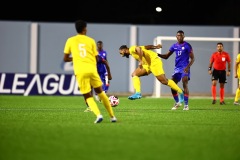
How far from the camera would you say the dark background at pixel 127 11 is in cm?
3828

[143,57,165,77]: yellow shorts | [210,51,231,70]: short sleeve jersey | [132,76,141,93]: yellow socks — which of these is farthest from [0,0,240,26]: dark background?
[143,57,165,77]: yellow shorts

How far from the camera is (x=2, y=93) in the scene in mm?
26500

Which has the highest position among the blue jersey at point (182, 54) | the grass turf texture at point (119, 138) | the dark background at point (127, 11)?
the dark background at point (127, 11)

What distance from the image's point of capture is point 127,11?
3894 cm

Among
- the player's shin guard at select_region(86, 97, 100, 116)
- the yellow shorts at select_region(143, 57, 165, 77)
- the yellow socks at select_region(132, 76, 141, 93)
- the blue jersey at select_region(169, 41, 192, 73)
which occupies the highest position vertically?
the blue jersey at select_region(169, 41, 192, 73)

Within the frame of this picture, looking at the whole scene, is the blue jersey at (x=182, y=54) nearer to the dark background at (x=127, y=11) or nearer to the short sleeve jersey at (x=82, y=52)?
the short sleeve jersey at (x=82, y=52)

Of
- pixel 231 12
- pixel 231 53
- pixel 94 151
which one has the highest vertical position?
pixel 231 12

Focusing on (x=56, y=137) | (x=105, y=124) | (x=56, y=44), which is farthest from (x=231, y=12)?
(x=56, y=137)

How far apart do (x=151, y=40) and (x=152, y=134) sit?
21.8 metres

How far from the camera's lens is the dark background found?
38.3m

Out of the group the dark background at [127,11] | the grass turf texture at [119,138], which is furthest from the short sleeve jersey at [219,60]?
the dark background at [127,11]

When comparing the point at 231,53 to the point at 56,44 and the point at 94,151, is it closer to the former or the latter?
the point at 56,44

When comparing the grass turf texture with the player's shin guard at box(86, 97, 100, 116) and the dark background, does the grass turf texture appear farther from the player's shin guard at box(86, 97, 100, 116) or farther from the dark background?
the dark background

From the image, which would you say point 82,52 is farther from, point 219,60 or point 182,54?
point 219,60
